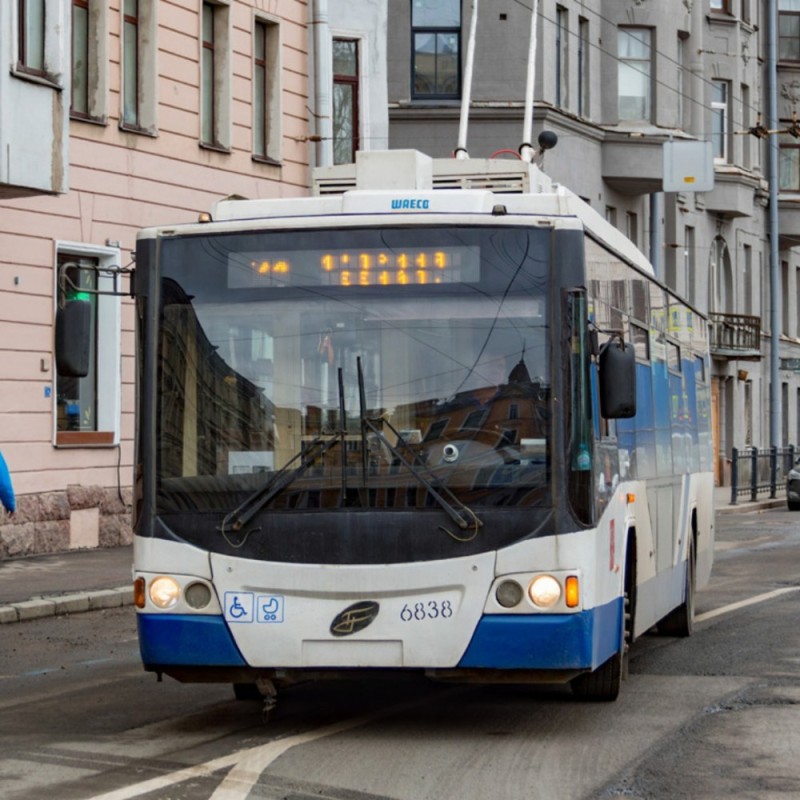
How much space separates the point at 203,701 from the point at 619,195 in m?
35.1

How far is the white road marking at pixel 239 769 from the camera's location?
8249 millimetres

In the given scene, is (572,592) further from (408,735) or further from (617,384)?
(408,735)

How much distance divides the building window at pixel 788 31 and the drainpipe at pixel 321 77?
30964 millimetres

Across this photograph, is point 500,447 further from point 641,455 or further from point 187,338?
point 641,455

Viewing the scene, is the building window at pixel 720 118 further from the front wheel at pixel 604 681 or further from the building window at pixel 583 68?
the front wheel at pixel 604 681

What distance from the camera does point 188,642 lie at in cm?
972

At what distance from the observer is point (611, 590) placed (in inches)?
411

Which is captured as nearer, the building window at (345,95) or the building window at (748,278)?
the building window at (345,95)

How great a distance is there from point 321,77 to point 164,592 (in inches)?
829

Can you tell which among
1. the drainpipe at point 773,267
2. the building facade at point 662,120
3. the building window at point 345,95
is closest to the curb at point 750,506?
the drainpipe at point 773,267

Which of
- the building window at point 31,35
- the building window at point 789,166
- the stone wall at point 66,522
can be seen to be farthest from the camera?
the building window at point 789,166

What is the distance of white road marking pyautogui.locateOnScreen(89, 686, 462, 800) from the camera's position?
27.1 feet

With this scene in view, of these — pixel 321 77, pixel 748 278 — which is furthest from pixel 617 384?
pixel 748 278

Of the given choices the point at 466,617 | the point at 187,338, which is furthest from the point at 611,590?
the point at 187,338
